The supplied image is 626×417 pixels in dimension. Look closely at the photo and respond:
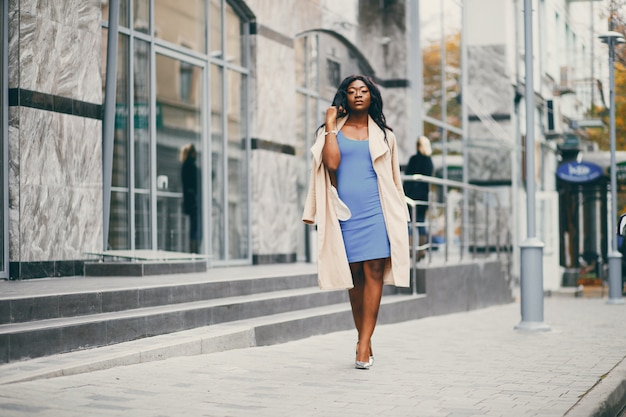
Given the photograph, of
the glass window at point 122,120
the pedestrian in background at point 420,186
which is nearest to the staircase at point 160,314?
the glass window at point 122,120

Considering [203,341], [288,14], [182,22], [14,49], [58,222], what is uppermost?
A: [288,14]

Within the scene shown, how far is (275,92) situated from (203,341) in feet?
27.3

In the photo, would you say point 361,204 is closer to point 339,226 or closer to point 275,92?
point 339,226

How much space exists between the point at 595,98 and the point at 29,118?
90.4 feet

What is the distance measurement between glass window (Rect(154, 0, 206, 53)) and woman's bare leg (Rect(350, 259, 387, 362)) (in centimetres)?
661

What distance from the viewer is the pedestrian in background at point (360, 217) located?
24.1ft

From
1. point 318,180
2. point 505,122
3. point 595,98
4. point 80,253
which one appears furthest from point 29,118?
point 595,98

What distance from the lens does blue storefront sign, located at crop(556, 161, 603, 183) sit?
85.6 feet

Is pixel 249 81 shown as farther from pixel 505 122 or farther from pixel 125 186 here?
pixel 505 122

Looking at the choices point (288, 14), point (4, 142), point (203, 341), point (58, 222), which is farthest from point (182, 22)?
point (203, 341)

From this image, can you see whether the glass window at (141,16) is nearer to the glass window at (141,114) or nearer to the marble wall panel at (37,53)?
the glass window at (141,114)

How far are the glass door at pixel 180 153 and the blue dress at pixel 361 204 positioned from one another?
5788mm

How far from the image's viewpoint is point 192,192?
1378 centimetres

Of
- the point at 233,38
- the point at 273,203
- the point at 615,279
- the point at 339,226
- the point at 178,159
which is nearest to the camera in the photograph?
the point at 339,226
